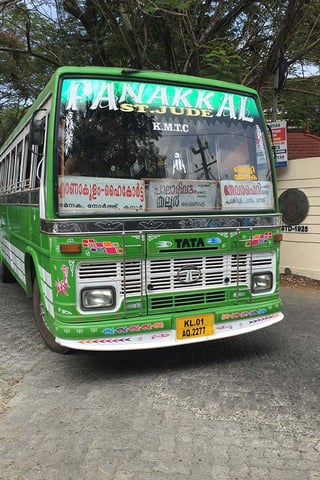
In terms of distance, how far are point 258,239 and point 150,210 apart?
115 centimetres

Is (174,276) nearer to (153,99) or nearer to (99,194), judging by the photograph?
(99,194)

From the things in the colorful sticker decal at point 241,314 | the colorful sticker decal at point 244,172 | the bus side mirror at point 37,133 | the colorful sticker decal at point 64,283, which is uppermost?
the bus side mirror at point 37,133

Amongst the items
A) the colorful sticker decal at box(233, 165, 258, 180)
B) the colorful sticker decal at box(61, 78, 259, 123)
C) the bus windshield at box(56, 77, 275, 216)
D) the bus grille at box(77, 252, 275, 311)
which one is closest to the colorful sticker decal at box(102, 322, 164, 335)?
the bus grille at box(77, 252, 275, 311)

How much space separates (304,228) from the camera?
8.95 m

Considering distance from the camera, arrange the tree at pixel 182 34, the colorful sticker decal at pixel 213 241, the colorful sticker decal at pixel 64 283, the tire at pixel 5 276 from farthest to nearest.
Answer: the tire at pixel 5 276 < the tree at pixel 182 34 < the colorful sticker decal at pixel 213 241 < the colorful sticker decal at pixel 64 283

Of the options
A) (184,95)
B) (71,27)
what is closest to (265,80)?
(71,27)

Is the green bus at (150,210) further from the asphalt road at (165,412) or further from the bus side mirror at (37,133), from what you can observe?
the asphalt road at (165,412)

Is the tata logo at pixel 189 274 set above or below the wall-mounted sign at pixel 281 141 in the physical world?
below

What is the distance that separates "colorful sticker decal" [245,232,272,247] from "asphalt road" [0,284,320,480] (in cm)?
119

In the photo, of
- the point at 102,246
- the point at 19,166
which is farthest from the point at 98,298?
the point at 19,166

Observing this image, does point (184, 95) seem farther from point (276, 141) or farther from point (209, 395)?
point (276, 141)

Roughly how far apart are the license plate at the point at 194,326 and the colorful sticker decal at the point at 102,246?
84 cm

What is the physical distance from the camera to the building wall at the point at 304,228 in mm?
8789

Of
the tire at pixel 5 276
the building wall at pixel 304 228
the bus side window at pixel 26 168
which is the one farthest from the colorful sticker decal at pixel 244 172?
the tire at pixel 5 276
